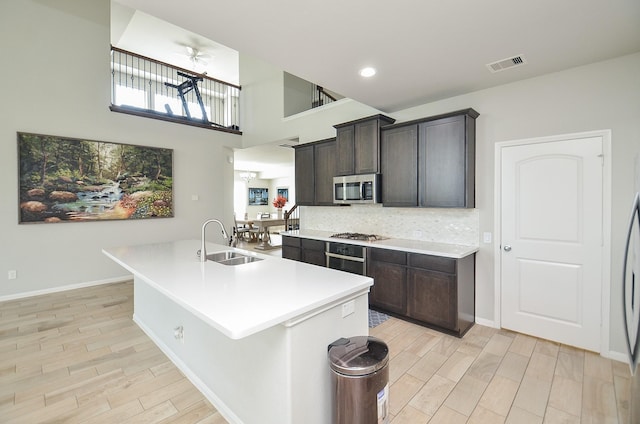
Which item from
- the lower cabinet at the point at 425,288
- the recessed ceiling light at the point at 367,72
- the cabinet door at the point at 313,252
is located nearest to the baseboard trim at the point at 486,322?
the lower cabinet at the point at 425,288

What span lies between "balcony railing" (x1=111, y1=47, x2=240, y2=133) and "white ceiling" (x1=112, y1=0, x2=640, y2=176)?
3.82 metres

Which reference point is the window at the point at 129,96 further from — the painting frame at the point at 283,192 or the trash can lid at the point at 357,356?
the trash can lid at the point at 357,356

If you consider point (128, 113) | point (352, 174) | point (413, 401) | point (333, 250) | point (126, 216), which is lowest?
point (413, 401)

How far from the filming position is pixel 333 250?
4129mm

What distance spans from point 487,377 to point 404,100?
3064 millimetres

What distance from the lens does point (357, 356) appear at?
61.8 inches

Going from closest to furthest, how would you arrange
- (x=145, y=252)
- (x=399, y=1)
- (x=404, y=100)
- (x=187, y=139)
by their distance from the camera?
(x=399, y=1) < (x=145, y=252) < (x=404, y=100) < (x=187, y=139)

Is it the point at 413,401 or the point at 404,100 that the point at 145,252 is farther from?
the point at 404,100

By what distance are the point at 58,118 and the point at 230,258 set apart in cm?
392

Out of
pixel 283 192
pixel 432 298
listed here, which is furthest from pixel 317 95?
pixel 283 192

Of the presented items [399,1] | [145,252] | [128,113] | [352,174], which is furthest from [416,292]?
[128,113]

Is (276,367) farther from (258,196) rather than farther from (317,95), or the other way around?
(258,196)

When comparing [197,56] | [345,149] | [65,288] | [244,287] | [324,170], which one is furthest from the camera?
[197,56]

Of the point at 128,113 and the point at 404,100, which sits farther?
the point at 128,113
